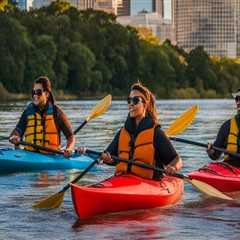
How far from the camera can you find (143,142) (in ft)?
30.7

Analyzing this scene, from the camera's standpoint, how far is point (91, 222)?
29.6 ft

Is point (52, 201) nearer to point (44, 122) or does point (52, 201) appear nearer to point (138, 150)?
point (138, 150)

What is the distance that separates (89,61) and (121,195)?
65.8m

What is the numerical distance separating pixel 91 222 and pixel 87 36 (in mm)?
77397

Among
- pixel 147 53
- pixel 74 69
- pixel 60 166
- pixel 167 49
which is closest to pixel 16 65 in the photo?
pixel 74 69

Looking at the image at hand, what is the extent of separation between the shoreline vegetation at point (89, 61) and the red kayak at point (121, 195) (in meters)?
56.3

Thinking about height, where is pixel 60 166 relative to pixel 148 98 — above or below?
below

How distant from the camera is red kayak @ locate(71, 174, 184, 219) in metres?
8.85

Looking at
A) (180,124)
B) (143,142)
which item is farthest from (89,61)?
(143,142)

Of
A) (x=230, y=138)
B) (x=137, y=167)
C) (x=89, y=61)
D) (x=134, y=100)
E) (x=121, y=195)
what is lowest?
(x=89, y=61)

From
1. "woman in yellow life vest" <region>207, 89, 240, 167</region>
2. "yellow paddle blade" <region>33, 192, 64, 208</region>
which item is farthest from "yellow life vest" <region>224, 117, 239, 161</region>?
"yellow paddle blade" <region>33, 192, 64, 208</region>

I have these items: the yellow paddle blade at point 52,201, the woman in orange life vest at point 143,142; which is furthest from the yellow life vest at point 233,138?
the yellow paddle blade at point 52,201

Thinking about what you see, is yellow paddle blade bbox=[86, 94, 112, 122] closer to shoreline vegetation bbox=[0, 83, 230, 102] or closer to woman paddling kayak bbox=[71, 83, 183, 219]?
woman paddling kayak bbox=[71, 83, 183, 219]

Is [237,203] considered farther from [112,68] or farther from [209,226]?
[112,68]
